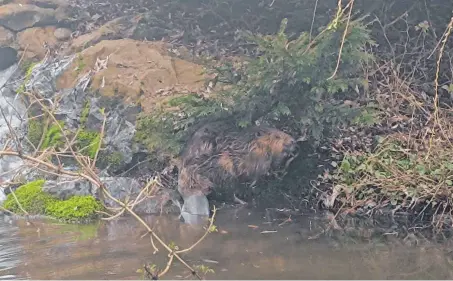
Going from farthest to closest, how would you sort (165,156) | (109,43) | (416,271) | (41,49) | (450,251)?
1. (41,49)
2. (109,43)
3. (165,156)
4. (450,251)
5. (416,271)

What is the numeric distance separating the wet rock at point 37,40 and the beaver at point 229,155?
14.8 ft

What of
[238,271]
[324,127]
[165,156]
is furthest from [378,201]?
[165,156]

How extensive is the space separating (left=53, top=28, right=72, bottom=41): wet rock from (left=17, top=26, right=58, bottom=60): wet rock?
0.19 ft

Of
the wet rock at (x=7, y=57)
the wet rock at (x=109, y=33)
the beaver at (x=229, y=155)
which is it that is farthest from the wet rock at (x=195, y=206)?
the wet rock at (x=7, y=57)

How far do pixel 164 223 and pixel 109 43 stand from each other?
155 inches

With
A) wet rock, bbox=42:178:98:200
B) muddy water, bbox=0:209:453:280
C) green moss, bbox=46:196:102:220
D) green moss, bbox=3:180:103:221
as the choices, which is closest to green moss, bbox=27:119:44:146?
green moss, bbox=3:180:103:221

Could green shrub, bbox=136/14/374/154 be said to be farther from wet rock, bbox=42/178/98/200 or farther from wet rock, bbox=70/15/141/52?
wet rock, bbox=70/15/141/52

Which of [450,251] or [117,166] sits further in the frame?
[117,166]

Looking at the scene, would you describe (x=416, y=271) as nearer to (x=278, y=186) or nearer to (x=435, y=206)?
(x=435, y=206)

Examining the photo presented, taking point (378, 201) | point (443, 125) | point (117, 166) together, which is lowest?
point (117, 166)

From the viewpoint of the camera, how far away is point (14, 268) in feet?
14.6

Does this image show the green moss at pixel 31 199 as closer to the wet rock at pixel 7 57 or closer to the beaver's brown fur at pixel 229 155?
the beaver's brown fur at pixel 229 155

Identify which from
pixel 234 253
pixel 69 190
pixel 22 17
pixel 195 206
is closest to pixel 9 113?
pixel 22 17

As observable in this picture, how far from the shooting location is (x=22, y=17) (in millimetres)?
9938
